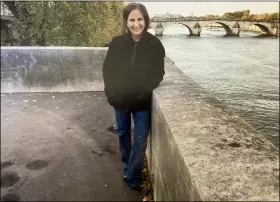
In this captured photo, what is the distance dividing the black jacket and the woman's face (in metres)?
0.10

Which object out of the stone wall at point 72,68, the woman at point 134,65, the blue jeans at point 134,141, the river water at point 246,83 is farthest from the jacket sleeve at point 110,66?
the river water at point 246,83

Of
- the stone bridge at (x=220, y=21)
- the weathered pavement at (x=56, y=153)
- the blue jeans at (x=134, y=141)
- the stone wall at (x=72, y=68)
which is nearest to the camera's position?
the weathered pavement at (x=56, y=153)

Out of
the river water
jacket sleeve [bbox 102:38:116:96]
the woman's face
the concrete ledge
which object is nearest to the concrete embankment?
the concrete ledge

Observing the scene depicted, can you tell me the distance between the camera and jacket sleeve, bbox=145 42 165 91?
8.93 ft

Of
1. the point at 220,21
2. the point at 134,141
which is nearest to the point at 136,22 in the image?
the point at 134,141

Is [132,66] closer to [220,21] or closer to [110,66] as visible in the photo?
[110,66]

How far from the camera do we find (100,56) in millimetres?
6754

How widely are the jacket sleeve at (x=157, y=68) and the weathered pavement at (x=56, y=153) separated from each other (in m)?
0.81

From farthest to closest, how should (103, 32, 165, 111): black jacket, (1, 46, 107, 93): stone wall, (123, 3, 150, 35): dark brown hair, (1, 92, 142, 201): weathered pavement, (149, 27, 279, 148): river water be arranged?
1. (149, 27, 279, 148): river water
2. (1, 46, 107, 93): stone wall
3. (103, 32, 165, 111): black jacket
4. (123, 3, 150, 35): dark brown hair
5. (1, 92, 142, 201): weathered pavement

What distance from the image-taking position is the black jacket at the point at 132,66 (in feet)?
8.85

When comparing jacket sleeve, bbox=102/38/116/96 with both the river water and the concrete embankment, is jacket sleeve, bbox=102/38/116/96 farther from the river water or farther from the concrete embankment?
the river water

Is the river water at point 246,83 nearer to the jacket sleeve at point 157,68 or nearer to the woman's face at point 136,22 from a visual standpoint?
the jacket sleeve at point 157,68

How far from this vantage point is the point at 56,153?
2.20 metres

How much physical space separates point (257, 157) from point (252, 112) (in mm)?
14114
